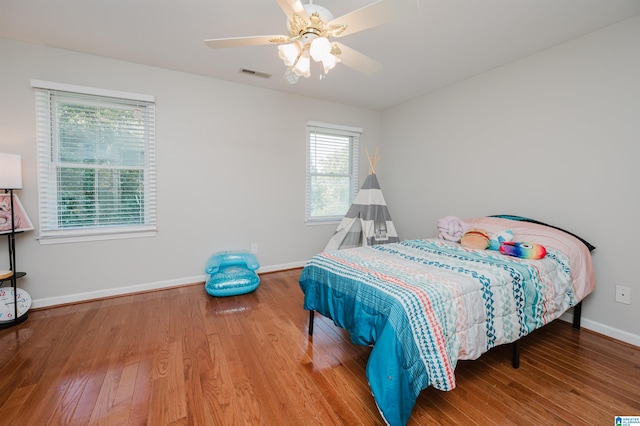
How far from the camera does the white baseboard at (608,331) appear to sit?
2.12 meters

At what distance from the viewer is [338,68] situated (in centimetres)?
293

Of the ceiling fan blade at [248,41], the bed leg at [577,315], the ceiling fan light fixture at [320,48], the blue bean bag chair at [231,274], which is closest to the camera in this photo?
the ceiling fan light fixture at [320,48]

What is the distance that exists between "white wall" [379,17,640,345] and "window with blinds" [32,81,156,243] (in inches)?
136

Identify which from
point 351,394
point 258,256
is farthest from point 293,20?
point 258,256

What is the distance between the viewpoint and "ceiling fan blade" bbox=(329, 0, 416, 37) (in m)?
1.21

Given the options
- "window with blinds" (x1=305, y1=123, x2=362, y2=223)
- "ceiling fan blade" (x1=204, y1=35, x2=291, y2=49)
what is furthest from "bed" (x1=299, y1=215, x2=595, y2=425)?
"window with blinds" (x1=305, y1=123, x2=362, y2=223)

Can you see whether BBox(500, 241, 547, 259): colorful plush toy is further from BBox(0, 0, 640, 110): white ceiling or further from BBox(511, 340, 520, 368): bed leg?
BBox(0, 0, 640, 110): white ceiling

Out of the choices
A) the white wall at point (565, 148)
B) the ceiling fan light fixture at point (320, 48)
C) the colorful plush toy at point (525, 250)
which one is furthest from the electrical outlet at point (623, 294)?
the ceiling fan light fixture at point (320, 48)

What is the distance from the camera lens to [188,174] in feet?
10.5

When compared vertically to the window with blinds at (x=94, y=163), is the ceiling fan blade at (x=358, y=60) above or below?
above

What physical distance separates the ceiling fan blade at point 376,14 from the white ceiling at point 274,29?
61 centimetres

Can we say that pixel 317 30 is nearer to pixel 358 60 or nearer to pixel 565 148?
pixel 358 60

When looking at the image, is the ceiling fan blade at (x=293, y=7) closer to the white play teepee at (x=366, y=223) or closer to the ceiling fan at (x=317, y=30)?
the ceiling fan at (x=317, y=30)

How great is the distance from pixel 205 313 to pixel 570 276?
9.81ft
